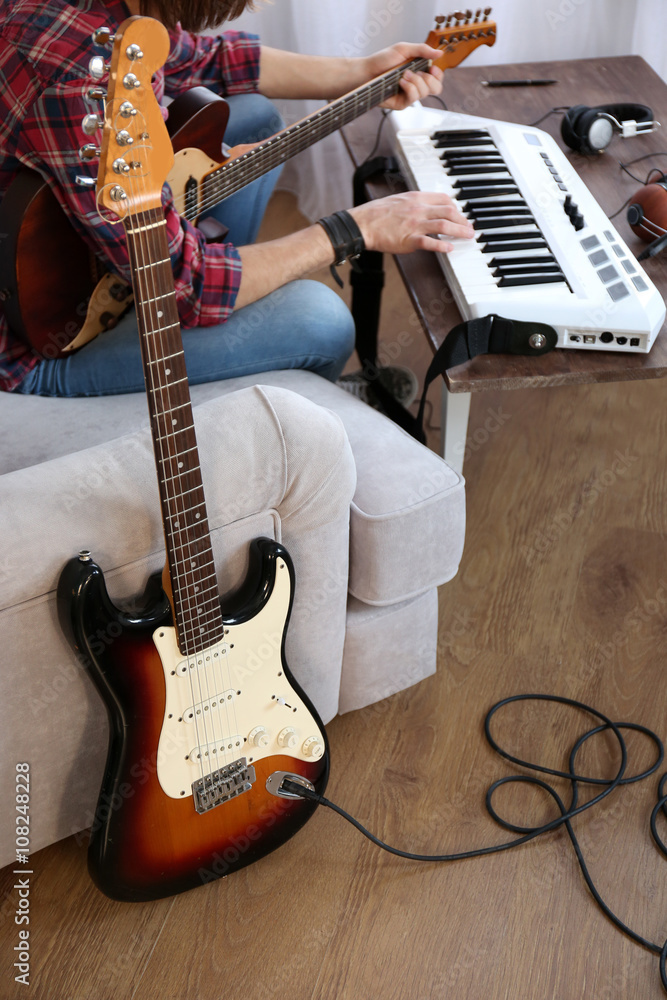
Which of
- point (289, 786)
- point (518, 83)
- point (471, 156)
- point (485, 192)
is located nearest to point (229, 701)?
point (289, 786)

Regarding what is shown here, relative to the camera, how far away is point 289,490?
3.41 feet

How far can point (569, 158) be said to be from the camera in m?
1.55

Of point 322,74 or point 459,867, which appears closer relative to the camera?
point 459,867

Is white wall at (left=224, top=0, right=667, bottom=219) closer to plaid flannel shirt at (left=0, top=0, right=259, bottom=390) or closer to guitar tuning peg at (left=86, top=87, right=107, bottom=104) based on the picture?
plaid flannel shirt at (left=0, top=0, right=259, bottom=390)

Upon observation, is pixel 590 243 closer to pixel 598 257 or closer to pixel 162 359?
pixel 598 257

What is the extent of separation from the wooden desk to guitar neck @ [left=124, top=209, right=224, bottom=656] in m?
0.39

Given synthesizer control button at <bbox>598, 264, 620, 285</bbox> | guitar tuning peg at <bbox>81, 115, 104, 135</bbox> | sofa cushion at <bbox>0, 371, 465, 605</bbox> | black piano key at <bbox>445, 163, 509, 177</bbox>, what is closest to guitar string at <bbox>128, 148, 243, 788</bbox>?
guitar tuning peg at <bbox>81, 115, 104, 135</bbox>

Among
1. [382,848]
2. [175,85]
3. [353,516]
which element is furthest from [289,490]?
[175,85]

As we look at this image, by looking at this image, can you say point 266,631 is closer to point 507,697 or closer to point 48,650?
point 48,650

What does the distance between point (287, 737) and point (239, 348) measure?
0.63 metres

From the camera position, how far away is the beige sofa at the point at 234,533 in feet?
3.06

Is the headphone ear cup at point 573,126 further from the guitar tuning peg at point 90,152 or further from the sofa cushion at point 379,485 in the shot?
the guitar tuning peg at point 90,152

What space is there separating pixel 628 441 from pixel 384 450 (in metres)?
0.89

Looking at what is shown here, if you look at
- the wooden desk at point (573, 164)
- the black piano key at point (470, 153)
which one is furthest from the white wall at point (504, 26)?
the black piano key at point (470, 153)
